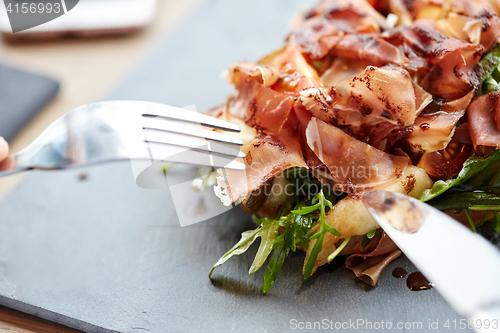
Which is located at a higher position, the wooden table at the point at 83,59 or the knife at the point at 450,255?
the knife at the point at 450,255

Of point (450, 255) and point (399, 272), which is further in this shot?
point (399, 272)

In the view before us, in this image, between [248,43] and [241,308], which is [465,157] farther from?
[248,43]

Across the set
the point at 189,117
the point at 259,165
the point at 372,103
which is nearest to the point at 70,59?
the point at 189,117

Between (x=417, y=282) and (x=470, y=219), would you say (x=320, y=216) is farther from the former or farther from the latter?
(x=470, y=219)

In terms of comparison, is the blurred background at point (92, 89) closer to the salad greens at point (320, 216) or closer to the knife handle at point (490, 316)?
the salad greens at point (320, 216)

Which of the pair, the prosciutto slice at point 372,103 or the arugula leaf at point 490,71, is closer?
the prosciutto slice at point 372,103

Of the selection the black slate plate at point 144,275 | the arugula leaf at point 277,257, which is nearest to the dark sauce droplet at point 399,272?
the black slate plate at point 144,275

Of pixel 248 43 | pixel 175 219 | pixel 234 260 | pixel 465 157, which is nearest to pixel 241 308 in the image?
pixel 234 260
